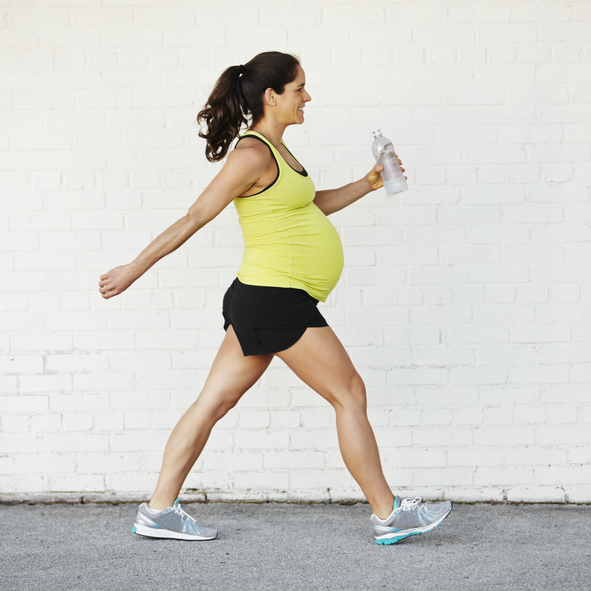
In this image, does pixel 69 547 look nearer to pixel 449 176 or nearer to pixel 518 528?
pixel 518 528

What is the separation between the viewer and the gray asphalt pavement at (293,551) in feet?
8.27

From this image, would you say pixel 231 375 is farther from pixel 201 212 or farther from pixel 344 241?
pixel 344 241

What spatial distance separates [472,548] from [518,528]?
424 mm

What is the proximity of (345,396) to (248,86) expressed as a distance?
1302mm

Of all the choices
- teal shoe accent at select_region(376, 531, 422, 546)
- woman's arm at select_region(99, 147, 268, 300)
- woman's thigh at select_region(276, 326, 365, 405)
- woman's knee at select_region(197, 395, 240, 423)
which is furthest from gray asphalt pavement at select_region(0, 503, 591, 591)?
woman's arm at select_region(99, 147, 268, 300)

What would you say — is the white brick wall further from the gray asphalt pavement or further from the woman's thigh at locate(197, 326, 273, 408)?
the woman's thigh at locate(197, 326, 273, 408)

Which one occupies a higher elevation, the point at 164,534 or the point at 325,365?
the point at 325,365

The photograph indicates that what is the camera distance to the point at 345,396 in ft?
9.30

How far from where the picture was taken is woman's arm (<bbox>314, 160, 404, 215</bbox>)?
124 inches

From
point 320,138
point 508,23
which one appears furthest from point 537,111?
point 320,138

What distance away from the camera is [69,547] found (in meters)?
2.96

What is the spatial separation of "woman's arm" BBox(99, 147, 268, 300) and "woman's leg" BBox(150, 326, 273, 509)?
1.60ft

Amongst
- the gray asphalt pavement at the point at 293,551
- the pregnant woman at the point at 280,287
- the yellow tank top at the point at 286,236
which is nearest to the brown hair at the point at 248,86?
the pregnant woman at the point at 280,287

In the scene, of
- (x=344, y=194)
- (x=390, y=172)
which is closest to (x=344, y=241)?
(x=344, y=194)
